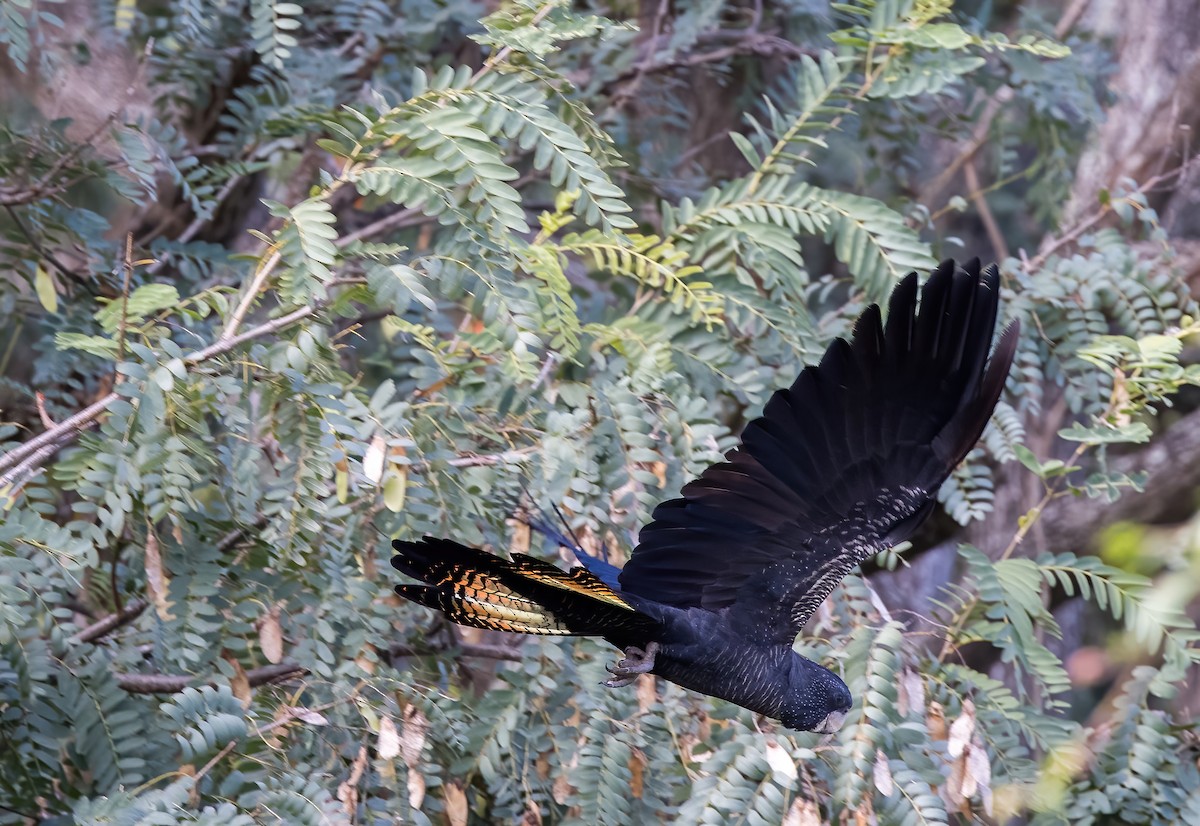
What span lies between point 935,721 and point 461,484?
0.97m

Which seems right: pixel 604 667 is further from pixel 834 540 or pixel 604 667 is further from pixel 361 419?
pixel 361 419

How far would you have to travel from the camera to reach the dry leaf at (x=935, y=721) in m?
2.25

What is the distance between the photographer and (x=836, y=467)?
7.10ft

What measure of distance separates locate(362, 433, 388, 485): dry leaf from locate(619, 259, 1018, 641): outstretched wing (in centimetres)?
49

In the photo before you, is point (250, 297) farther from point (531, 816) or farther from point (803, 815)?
point (803, 815)

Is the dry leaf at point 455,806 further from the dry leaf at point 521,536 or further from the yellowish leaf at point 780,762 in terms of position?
the yellowish leaf at point 780,762

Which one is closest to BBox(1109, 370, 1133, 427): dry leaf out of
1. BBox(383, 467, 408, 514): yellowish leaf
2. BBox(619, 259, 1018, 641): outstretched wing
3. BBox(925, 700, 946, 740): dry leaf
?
BBox(619, 259, 1018, 641): outstretched wing

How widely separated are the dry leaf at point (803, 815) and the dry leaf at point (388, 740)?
2.08 feet

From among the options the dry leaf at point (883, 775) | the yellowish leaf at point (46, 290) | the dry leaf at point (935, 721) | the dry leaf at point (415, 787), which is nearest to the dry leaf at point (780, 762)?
the dry leaf at point (883, 775)

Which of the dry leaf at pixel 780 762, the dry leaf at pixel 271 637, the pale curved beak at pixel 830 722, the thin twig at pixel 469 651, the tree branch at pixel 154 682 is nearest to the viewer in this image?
the dry leaf at pixel 780 762

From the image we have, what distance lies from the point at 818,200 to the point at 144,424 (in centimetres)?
156

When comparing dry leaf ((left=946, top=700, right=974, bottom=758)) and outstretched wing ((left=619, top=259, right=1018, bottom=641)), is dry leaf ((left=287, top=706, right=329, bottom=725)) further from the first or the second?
dry leaf ((left=946, top=700, right=974, bottom=758))

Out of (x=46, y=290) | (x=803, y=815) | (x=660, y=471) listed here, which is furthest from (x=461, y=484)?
(x=46, y=290)

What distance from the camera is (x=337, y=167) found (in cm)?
404
